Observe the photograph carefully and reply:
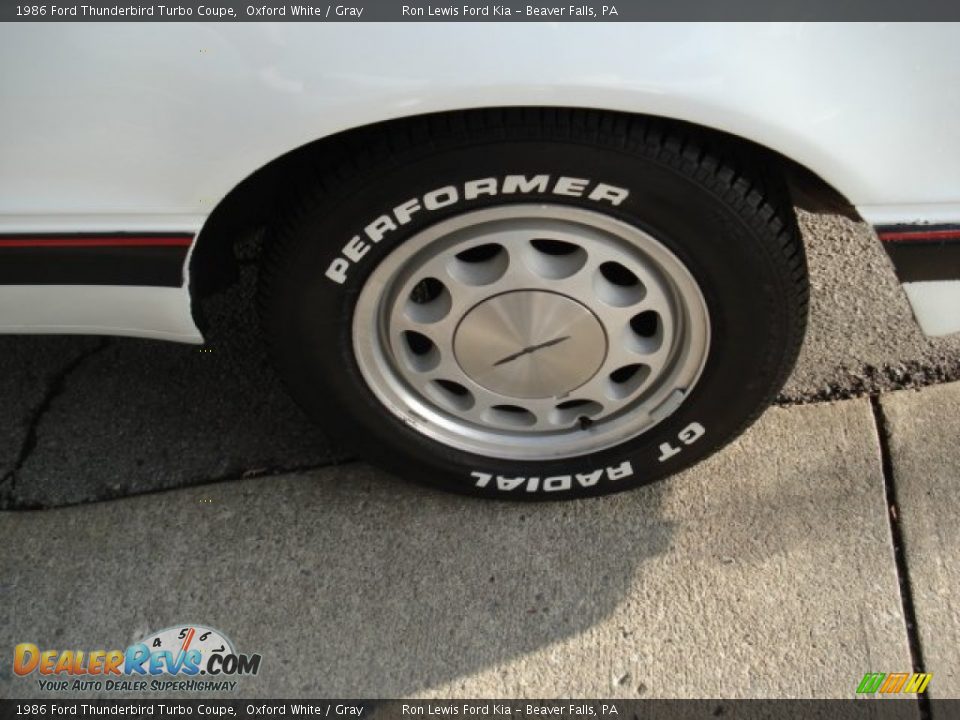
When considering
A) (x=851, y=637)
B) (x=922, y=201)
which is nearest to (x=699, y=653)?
(x=851, y=637)

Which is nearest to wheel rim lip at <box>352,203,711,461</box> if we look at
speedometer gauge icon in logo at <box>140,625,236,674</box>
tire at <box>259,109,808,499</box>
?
tire at <box>259,109,808,499</box>

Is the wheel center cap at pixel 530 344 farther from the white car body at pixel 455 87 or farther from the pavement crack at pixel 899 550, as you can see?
the pavement crack at pixel 899 550

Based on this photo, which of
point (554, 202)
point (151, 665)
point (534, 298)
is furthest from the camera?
point (151, 665)

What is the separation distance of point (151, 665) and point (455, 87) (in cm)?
141

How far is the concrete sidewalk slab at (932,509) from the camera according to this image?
219 centimetres

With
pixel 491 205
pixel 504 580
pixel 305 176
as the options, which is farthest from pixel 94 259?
pixel 504 580

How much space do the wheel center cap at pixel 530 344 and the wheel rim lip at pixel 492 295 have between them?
0.14 feet

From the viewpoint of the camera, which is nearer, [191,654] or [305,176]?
[305,176]

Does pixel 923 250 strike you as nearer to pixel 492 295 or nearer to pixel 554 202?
pixel 554 202

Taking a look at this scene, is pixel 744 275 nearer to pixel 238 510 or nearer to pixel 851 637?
pixel 851 637

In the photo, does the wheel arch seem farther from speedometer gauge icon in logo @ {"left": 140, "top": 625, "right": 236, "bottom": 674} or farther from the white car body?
speedometer gauge icon in logo @ {"left": 140, "top": 625, "right": 236, "bottom": 674}

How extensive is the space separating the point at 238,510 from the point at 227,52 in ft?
3.94

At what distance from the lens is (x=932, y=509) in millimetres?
2430
